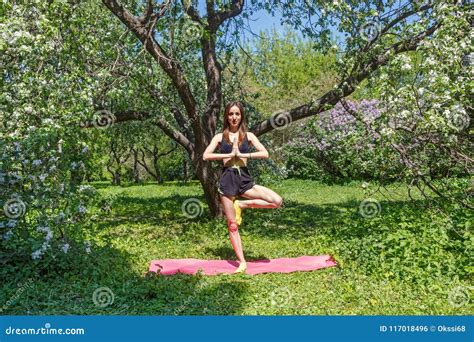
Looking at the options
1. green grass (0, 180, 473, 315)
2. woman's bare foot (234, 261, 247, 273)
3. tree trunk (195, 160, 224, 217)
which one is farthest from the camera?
tree trunk (195, 160, 224, 217)

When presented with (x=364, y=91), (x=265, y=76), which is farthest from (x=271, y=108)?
(x=364, y=91)

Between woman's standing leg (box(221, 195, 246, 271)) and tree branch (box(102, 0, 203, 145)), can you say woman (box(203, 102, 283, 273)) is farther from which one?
tree branch (box(102, 0, 203, 145))

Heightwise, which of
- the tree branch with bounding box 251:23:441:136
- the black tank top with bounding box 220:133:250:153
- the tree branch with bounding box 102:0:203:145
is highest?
the tree branch with bounding box 102:0:203:145

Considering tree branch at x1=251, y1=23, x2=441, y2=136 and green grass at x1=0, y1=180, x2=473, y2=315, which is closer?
green grass at x1=0, y1=180, x2=473, y2=315

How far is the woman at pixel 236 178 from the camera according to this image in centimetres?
810

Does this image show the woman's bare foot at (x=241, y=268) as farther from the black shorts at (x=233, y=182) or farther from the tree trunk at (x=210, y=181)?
the tree trunk at (x=210, y=181)

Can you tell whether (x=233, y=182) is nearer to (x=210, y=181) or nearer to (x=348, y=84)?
(x=348, y=84)

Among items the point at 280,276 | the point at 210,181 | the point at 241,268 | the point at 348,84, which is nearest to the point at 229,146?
the point at 241,268

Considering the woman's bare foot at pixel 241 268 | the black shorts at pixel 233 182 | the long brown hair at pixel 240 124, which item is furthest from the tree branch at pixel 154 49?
the woman's bare foot at pixel 241 268

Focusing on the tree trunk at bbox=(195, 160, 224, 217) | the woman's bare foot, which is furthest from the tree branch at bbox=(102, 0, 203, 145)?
the woman's bare foot

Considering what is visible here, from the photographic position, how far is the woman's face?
317 inches

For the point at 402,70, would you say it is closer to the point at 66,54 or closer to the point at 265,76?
the point at 66,54

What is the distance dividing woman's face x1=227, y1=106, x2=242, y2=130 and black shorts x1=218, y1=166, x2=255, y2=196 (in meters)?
0.67

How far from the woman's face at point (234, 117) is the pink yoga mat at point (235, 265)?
87.7 inches
